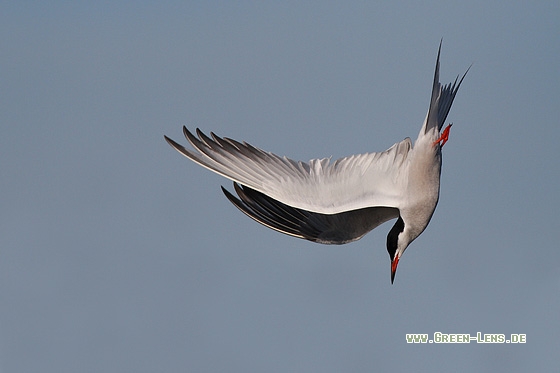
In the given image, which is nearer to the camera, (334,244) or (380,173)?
(380,173)

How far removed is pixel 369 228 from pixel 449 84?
2144 millimetres

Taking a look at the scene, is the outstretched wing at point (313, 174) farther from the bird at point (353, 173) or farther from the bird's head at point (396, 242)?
the bird's head at point (396, 242)

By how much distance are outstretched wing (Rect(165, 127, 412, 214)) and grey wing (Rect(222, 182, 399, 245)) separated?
1117 millimetres

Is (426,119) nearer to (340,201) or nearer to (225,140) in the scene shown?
(340,201)

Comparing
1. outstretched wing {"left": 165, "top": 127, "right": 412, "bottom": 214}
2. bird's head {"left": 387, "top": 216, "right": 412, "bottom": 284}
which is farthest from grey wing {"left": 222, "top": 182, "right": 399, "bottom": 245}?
outstretched wing {"left": 165, "top": 127, "right": 412, "bottom": 214}

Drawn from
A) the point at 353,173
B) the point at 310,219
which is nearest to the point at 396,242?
the point at 310,219

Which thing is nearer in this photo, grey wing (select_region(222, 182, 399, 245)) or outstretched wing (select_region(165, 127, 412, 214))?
outstretched wing (select_region(165, 127, 412, 214))

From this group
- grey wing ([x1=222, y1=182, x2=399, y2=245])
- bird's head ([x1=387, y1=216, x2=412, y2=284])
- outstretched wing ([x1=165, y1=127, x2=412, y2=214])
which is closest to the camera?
outstretched wing ([x1=165, y1=127, x2=412, y2=214])

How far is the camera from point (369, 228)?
15750mm

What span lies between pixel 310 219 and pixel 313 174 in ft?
5.49

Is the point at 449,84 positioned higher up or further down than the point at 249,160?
higher up

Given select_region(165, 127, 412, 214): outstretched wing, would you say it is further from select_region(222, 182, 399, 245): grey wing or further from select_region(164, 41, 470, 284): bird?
select_region(222, 182, 399, 245): grey wing

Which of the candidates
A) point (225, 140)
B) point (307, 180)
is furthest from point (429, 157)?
point (225, 140)

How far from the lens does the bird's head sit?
15.3m
